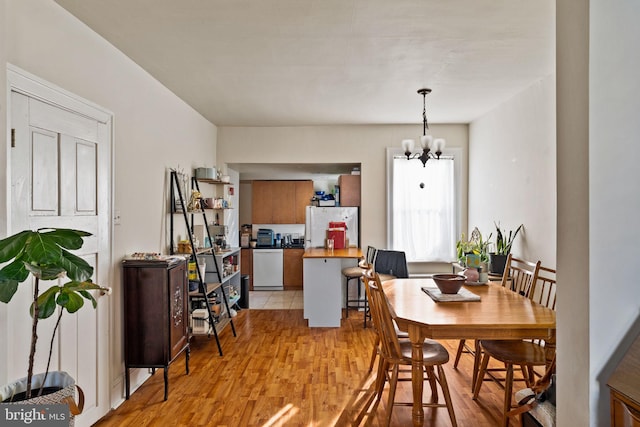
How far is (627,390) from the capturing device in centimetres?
112

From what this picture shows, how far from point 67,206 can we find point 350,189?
3917 mm

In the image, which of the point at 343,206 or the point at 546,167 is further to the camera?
the point at 343,206

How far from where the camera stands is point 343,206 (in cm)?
570

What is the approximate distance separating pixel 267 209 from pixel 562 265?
6379 millimetres

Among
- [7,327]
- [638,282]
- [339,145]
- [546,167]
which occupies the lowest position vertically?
[7,327]

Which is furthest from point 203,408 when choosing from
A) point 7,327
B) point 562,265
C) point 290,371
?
point 562,265

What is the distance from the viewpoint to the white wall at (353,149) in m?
5.51

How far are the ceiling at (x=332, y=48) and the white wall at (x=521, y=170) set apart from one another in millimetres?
253

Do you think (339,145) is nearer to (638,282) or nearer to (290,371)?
(290,371)

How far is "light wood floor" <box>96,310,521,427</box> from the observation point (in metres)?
2.57

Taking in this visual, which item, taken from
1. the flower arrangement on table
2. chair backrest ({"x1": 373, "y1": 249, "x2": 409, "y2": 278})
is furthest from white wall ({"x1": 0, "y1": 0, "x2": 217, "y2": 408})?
the flower arrangement on table

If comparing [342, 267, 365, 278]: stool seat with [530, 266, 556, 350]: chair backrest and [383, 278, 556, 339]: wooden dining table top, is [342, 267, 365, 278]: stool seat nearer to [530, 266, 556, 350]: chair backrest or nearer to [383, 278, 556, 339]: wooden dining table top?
[530, 266, 556, 350]: chair backrest

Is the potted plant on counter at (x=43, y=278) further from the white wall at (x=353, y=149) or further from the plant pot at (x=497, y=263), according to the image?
the white wall at (x=353, y=149)

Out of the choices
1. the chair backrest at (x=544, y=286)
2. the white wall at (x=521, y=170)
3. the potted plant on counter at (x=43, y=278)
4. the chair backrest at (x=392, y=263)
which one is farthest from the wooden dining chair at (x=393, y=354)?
the chair backrest at (x=392, y=263)
